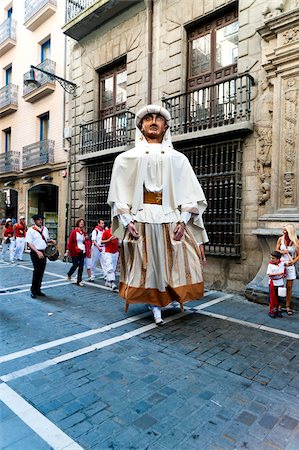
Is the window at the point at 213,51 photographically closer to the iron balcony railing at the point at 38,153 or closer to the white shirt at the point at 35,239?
the white shirt at the point at 35,239

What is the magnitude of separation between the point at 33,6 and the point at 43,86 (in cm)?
393

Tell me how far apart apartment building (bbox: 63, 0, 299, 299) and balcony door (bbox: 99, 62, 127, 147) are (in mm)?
44

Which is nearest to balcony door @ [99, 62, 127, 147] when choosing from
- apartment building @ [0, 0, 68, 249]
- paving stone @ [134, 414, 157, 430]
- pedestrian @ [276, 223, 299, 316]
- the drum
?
apartment building @ [0, 0, 68, 249]

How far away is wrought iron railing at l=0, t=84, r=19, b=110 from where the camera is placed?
1502cm

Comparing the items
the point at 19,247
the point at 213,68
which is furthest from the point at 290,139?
the point at 19,247

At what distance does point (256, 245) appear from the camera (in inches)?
257

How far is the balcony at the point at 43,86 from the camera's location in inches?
484

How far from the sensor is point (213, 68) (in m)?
7.62

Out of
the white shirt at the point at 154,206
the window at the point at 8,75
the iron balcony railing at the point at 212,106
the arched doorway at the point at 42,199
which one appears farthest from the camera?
the window at the point at 8,75

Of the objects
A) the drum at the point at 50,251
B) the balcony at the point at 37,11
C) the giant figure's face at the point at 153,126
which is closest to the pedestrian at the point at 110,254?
the drum at the point at 50,251

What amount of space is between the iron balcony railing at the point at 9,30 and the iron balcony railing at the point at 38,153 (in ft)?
18.4

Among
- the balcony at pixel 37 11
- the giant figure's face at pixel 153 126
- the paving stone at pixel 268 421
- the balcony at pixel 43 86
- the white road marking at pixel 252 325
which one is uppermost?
the balcony at pixel 37 11

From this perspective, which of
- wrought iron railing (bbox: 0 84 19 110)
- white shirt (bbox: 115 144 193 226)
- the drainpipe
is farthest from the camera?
wrought iron railing (bbox: 0 84 19 110)

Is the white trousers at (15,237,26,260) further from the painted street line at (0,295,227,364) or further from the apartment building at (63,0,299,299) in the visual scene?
the painted street line at (0,295,227,364)
